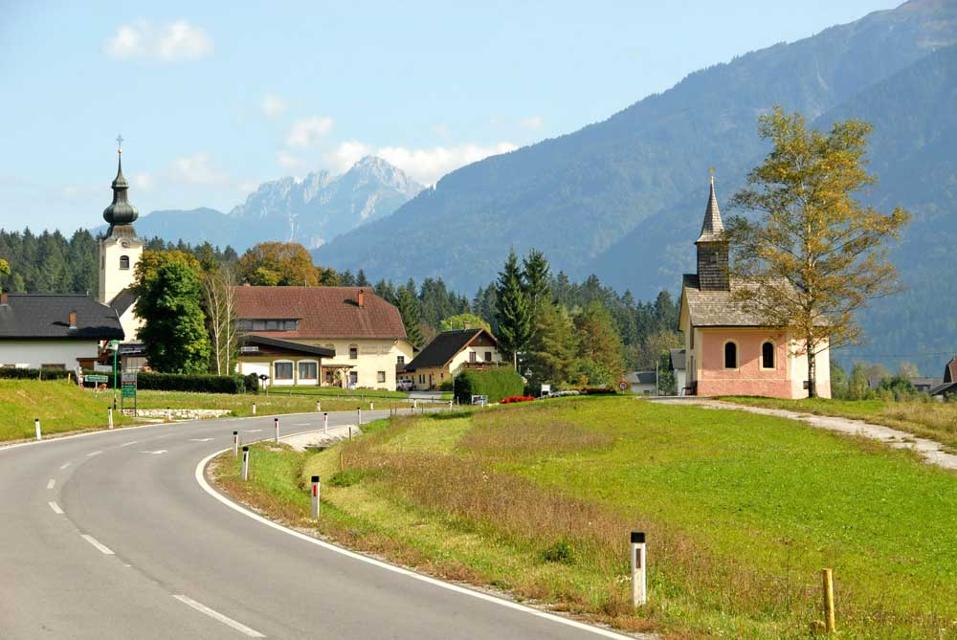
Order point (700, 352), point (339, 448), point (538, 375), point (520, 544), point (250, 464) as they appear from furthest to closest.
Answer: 1. point (538, 375)
2. point (700, 352)
3. point (339, 448)
4. point (250, 464)
5. point (520, 544)

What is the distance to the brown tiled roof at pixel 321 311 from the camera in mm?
114875

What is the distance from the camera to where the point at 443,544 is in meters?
18.8

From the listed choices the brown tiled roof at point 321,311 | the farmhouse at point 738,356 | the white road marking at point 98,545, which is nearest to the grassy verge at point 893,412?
the farmhouse at point 738,356

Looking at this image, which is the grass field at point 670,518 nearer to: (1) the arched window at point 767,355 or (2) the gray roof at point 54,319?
(1) the arched window at point 767,355

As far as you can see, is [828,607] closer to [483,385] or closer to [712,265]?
[712,265]

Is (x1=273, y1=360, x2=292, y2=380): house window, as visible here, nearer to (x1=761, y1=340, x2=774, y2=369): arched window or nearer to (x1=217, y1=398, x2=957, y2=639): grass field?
(x1=761, y1=340, x2=774, y2=369): arched window

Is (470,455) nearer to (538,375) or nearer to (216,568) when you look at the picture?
(216,568)

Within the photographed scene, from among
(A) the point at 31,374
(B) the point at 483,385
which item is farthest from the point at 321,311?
(A) the point at 31,374

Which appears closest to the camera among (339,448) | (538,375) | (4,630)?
(4,630)

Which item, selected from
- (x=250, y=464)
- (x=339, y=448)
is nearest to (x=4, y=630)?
(x=250, y=464)

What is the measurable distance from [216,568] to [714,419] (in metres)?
34.4

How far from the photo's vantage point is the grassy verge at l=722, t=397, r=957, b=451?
41981mm

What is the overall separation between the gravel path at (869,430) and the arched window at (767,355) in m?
8.33

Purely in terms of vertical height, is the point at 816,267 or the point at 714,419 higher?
the point at 816,267
